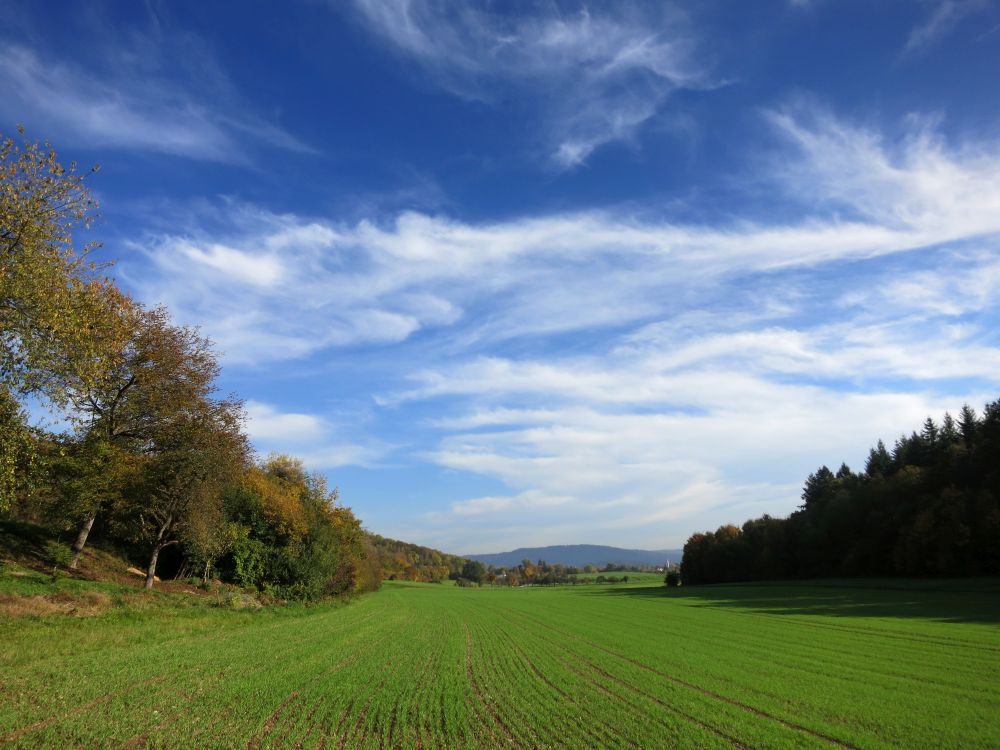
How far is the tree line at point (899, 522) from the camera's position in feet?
182

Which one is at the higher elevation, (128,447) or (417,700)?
(128,447)

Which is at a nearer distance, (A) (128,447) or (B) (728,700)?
(B) (728,700)

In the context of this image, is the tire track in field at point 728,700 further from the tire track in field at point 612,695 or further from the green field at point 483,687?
the tire track in field at point 612,695

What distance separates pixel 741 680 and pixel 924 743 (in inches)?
255

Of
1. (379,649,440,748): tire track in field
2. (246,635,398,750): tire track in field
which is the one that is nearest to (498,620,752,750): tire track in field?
(379,649,440,748): tire track in field

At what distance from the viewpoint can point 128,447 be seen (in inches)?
1329

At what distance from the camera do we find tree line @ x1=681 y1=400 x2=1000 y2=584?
55.6 m

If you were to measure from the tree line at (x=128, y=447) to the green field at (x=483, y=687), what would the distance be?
23.2 ft

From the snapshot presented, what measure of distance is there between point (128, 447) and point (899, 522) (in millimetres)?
76997

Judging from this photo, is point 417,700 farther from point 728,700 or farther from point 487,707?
point 728,700

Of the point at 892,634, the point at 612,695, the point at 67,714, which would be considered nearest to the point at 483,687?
the point at 612,695

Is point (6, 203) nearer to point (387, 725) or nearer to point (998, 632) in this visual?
point (387, 725)

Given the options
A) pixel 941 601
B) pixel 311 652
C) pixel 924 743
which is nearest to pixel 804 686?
pixel 924 743

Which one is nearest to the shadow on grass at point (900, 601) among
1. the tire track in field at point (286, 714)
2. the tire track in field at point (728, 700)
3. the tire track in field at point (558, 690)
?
the tire track in field at point (728, 700)
